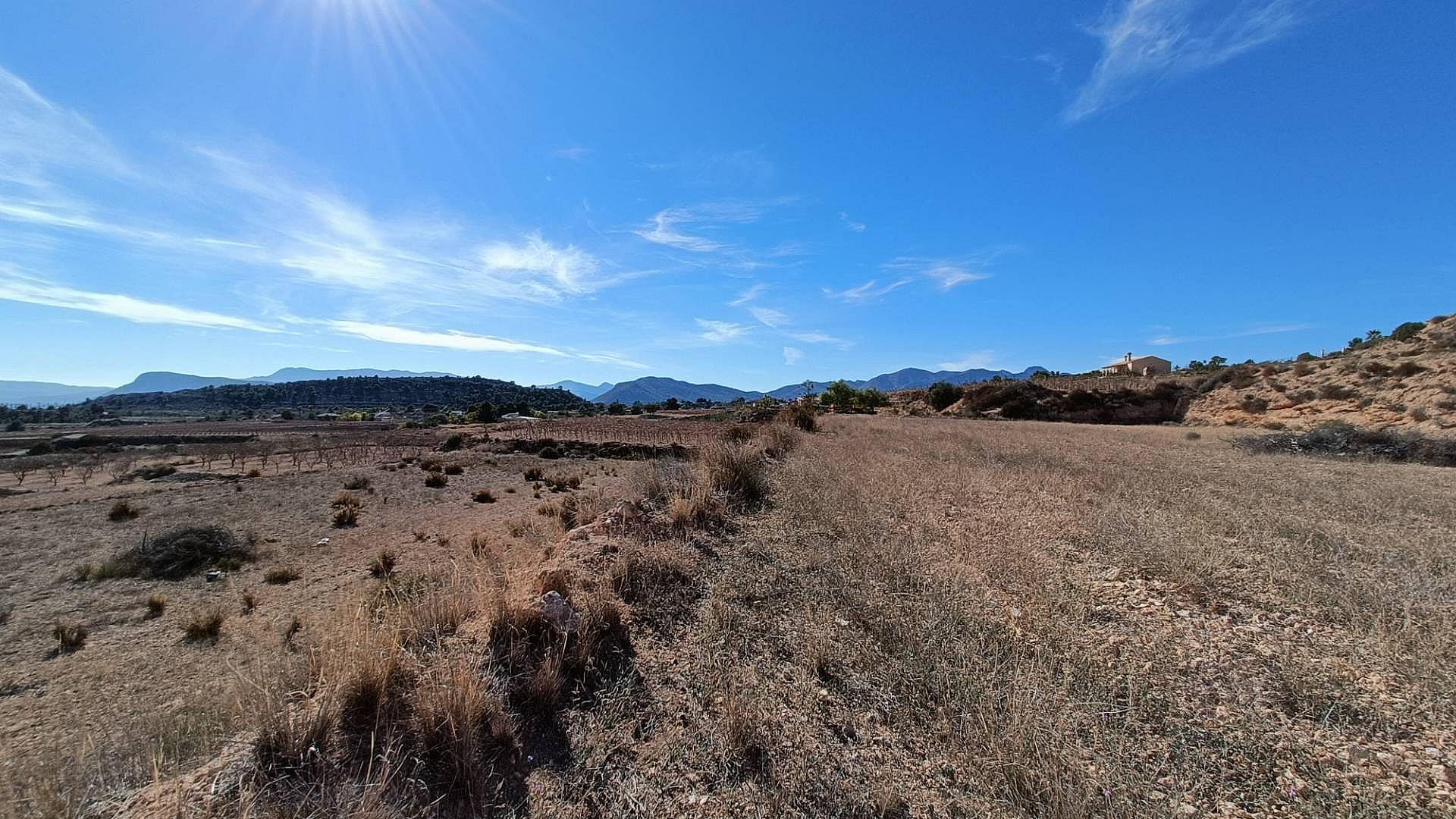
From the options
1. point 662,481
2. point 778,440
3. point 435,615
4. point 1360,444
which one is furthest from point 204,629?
point 1360,444

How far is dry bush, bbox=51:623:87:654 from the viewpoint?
7371 mm

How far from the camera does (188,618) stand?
816cm

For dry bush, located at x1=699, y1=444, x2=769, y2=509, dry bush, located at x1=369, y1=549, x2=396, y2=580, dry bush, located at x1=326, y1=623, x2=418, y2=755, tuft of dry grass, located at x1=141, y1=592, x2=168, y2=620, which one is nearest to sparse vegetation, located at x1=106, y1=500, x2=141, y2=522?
tuft of dry grass, located at x1=141, y1=592, x2=168, y2=620

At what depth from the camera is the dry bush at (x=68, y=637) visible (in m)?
7.37

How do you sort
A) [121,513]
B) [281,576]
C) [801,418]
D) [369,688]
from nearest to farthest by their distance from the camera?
[369,688]
[281,576]
[121,513]
[801,418]

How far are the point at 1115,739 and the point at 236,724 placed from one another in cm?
409

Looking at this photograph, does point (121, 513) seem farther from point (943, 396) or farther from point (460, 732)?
Result: point (943, 396)

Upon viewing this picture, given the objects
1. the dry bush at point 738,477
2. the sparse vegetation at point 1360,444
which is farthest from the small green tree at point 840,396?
the dry bush at point 738,477

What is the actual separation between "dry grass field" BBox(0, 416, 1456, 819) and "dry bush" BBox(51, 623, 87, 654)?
2.26 ft

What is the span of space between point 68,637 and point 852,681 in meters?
11.9

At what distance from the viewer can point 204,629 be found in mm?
7562

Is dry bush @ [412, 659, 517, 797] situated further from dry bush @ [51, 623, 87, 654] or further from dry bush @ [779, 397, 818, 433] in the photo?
dry bush @ [779, 397, 818, 433]

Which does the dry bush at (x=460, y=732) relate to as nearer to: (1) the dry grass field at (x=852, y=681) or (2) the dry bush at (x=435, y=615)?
(1) the dry grass field at (x=852, y=681)

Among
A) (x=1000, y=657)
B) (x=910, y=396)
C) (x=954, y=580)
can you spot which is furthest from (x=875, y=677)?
(x=910, y=396)
